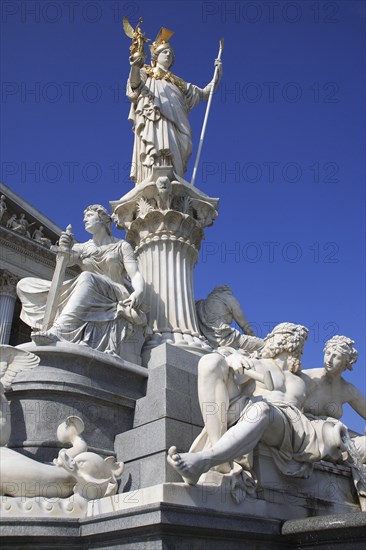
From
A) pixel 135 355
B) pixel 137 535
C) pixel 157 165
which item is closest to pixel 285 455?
pixel 137 535

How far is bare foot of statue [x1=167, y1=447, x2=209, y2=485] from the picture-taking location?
16.1ft

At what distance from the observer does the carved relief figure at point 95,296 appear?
26.9ft

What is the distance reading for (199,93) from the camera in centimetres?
1335

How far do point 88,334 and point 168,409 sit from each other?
6.69ft

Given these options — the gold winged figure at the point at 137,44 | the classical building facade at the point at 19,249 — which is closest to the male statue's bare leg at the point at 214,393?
the gold winged figure at the point at 137,44

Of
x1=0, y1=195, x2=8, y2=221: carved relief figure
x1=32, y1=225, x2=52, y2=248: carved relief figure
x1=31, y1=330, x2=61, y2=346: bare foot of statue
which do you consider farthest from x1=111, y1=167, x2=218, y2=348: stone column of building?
x1=32, y1=225, x2=52, y2=248: carved relief figure

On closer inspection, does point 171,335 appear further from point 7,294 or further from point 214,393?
point 7,294

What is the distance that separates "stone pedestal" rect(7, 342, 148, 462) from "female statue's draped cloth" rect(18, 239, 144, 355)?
0.59 metres

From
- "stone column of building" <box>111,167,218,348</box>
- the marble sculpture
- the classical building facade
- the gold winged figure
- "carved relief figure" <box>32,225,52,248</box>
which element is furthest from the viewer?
"carved relief figure" <box>32,225,52,248</box>

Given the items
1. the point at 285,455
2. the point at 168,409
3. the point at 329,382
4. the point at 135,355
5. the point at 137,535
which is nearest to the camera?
the point at 137,535

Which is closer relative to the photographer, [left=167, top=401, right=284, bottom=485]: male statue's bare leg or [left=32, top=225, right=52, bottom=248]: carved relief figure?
[left=167, top=401, right=284, bottom=485]: male statue's bare leg

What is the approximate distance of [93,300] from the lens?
27.9 feet

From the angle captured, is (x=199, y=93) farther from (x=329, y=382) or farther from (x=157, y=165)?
(x=329, y=382)

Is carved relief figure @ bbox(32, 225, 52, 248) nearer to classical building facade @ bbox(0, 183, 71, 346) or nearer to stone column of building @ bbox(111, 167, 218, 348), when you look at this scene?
classical building facade @ bbox(0, 183, 71, 346)
